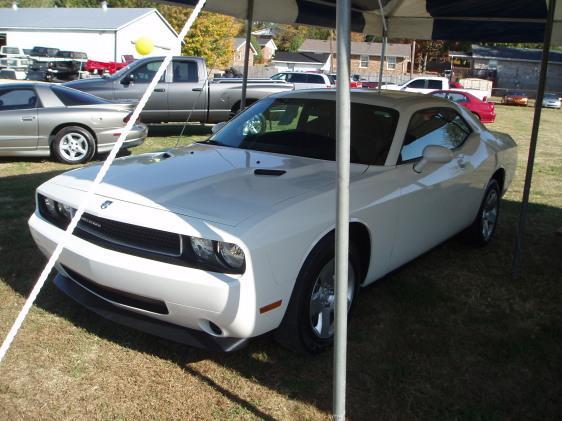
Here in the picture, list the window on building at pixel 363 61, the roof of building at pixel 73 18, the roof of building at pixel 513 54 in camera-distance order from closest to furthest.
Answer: the roof of building at pixel 73 18
the roof of building at pixel 513 54
the window on building at pixel 363 61

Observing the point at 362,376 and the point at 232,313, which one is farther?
the point at 362,376

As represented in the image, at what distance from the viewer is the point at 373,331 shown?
12.5 feet

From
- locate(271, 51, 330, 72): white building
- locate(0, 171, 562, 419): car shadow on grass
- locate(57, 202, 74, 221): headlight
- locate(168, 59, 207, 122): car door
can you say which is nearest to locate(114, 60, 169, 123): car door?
locate(168, 59, 207, 122): car door

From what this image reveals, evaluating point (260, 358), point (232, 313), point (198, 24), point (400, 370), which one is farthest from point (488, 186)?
point (198, 24)

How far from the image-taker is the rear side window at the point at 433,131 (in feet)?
14.2

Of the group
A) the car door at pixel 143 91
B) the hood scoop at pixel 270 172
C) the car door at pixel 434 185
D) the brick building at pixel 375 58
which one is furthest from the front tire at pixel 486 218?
the brick building at pixel 375 58

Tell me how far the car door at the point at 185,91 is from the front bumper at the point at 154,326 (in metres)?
9.60

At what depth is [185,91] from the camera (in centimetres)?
Result: 1277

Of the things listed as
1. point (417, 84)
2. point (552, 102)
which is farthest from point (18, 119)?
point (552, 102)

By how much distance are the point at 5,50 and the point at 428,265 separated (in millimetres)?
44789

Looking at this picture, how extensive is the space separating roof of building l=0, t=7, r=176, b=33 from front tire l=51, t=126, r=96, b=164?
4011 cm

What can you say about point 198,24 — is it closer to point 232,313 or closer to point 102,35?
point 102,35

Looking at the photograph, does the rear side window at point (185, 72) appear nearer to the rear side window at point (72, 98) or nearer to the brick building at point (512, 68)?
the rear side window at point (72, 98)

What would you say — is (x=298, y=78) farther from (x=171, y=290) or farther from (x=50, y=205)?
(x=171, y=290)
